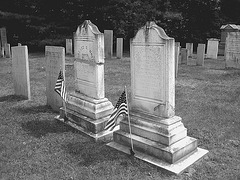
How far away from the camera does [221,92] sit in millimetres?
8812

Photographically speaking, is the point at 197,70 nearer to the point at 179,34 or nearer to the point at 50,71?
the point at 50,71

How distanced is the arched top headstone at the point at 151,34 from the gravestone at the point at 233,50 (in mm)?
9997

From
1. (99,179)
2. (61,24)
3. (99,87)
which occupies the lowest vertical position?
(99,179)

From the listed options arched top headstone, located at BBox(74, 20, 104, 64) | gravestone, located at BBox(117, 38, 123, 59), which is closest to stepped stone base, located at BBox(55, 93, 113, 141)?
arched top headstone, located at BBox(74, 20, 104, 64)

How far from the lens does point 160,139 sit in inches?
172

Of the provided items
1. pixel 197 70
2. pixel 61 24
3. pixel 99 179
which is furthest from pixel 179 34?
pixel 99 179

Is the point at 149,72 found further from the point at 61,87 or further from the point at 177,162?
the point at 61,87

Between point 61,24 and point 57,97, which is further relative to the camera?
point 61,24

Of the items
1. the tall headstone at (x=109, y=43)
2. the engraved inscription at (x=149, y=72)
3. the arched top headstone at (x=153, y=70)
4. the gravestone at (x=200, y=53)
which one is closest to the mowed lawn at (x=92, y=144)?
the arched top headstone at (x=153, y=70)

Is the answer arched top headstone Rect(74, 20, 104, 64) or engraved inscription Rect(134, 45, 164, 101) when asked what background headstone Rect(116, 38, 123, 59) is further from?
engraved inscription Rect(134, 45, 164, 101)

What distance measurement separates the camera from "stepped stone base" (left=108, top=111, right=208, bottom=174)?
4.25 metres

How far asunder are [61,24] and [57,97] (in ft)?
58.1

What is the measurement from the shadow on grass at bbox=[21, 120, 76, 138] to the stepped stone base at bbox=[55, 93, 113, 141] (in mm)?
177

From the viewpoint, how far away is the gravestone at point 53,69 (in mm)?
6734
